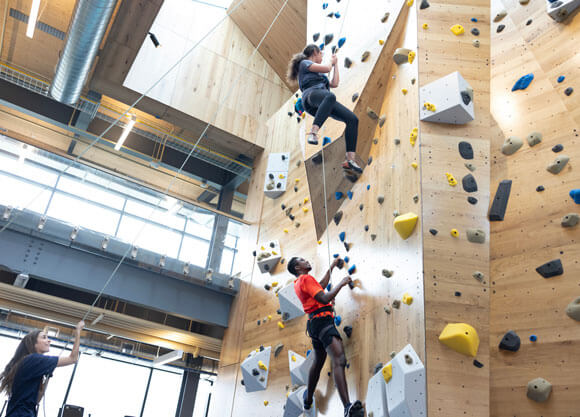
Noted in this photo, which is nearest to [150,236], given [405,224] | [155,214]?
[155,214]

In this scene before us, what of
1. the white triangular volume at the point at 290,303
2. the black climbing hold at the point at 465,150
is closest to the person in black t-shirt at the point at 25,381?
the white triangular volume at the point at 290,303

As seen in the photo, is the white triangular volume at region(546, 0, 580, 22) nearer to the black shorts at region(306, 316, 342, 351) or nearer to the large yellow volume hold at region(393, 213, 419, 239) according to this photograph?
the large yellow volume hold at region(393, 213, 419, 239)

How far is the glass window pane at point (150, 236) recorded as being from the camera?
6.64m

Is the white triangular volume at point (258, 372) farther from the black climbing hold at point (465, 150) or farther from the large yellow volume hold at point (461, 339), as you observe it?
the black climbing hold at point (465, 150)

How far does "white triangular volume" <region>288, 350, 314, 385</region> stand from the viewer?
4.73 meters

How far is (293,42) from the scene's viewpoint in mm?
8555

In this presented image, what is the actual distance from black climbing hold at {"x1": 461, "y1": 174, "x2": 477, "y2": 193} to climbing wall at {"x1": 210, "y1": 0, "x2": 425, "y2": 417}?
0.33 meters

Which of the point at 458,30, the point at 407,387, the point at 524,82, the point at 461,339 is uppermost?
the point at 458,30

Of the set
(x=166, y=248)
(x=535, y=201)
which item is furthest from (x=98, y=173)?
(x=535, y=201)

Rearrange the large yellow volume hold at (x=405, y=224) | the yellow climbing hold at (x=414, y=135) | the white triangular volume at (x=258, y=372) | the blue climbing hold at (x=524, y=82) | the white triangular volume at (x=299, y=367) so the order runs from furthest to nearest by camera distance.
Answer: the white triangular volume at (x=258, y=372)
the white triangular volume at (x=299, y=367)
the blue climbing hold at (x=524, y=82)
the yellow climbing hold at (x=414, y=135)
the large yellow volume hold at (x=405, y=224)

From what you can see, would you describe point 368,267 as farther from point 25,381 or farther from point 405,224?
point 25,381

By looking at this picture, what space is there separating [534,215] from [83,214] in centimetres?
520

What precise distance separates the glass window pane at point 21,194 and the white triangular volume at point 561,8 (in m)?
5.50

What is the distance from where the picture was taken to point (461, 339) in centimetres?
312
